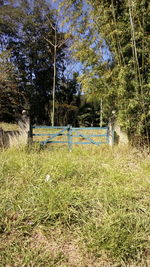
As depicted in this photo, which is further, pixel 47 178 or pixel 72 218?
pixel 47 178

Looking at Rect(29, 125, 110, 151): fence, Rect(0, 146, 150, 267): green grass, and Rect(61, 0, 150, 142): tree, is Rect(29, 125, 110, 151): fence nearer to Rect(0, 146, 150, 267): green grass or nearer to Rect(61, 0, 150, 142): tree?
Rect(61, 0, 150, 142): tree

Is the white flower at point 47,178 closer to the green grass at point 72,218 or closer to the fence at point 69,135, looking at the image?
the green grass at point 72,218

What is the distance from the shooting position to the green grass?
3.62 feet

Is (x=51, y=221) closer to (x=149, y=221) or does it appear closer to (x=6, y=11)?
(x=149, y=221)

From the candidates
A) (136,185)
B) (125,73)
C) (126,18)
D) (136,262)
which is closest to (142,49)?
(125,73)

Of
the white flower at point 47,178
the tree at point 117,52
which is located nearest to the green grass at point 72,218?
the white flower at point 47,178

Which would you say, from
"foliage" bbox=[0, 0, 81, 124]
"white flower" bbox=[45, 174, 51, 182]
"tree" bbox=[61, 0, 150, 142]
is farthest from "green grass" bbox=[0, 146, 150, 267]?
"foliage" bbox=[0, 0, 81, 124]

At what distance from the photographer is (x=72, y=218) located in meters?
1.38

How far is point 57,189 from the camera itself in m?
1.66

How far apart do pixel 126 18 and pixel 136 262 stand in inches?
154

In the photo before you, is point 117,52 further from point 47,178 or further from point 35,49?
point 35,49

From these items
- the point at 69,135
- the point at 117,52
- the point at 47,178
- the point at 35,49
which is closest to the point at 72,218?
the point at 47,178

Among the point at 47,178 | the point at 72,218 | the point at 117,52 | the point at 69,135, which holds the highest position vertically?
the point at 117,52

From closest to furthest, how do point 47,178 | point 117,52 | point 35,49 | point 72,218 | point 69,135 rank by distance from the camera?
point 72,218 → point 47,178 → point 117,52 → point 69,135 → point 35,49
